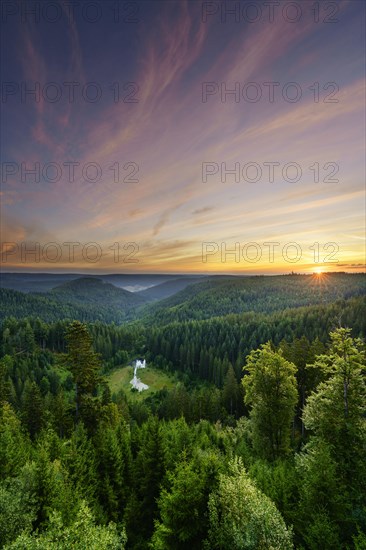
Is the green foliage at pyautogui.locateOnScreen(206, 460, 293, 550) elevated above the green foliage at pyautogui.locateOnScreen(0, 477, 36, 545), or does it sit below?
above

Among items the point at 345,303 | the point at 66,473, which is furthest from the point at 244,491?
the point at 345,303

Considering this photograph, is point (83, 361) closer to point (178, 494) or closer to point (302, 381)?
point (178, 494)

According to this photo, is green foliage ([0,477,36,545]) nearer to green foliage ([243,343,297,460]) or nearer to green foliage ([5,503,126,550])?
green foliage ([5,503,126,550])

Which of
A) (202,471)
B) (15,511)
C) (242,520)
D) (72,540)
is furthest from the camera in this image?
(202,471)

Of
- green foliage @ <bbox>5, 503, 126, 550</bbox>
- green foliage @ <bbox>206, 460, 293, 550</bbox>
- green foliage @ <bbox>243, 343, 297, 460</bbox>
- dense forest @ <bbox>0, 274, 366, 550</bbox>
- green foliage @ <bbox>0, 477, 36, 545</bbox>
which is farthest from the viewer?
green foliage @ <bbox>243, 343, 297, 460</bbox>

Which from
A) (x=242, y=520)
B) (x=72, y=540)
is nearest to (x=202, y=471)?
(x=242, y=520)

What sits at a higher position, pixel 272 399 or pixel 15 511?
pixel 272 399

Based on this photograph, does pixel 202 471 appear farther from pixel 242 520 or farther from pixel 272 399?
pixel 272 399

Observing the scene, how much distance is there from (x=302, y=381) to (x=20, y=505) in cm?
4288

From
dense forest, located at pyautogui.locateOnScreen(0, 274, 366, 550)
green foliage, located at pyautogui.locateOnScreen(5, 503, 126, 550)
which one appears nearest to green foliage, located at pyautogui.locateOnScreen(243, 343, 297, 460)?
dense forest, located at pyautogui.locateOnScreen(0, 274, 366, 550)

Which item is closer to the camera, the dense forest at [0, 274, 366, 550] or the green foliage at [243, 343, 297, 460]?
the dense forest at [0, 274, 366, 550]

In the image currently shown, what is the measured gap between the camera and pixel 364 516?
609 inches

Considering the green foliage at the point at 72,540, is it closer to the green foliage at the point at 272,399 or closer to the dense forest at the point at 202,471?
the dense forest at the point at 202,471

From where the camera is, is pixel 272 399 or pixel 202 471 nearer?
pixel 202 471
